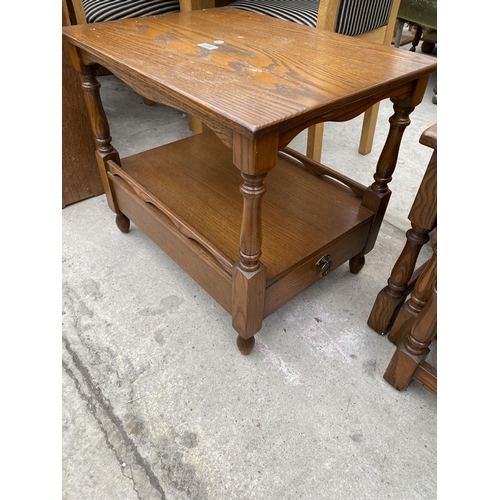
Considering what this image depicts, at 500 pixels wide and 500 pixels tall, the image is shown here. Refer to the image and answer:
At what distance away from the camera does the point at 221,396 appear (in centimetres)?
94

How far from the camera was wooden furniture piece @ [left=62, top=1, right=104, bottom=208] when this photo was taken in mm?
1350

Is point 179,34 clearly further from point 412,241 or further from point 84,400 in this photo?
point 84,400

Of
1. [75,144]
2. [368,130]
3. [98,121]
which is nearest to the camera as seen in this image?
[98,121]

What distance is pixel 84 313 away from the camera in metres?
1.13

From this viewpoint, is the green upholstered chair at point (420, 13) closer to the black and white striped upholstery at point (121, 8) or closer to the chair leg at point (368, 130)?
the chair leg at point (368, 130)

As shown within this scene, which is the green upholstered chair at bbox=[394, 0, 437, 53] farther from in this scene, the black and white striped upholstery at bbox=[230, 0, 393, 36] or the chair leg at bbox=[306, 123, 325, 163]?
the chair leg at bbox=[306, 123, 325, 163]

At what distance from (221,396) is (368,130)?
1.44 metres

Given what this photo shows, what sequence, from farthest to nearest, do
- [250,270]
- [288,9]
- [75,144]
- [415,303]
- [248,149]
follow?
[288,9] → [75,144] → [415,303] → [250,270] → [248,149]

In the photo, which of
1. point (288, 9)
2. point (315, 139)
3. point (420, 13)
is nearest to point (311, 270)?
point (315, 139)

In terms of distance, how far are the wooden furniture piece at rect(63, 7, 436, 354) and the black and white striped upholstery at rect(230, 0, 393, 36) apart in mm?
375

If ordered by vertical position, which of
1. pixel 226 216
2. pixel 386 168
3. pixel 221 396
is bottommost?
pixel 221 396

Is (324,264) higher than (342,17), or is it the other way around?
(342,17)

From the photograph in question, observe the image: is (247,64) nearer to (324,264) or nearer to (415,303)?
(324,264)

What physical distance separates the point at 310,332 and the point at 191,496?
1.65 feet
